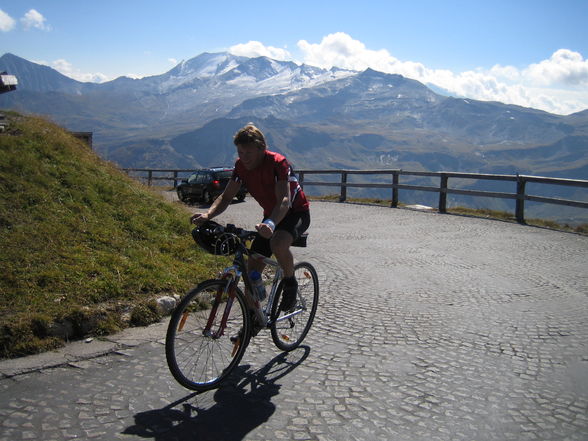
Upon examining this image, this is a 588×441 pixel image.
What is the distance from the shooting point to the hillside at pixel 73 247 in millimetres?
5008

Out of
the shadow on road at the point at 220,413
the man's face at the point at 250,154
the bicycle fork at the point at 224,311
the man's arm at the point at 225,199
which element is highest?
the man's face at the point at 250,154

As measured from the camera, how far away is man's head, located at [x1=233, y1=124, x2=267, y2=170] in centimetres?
437

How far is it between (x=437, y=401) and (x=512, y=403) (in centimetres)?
54

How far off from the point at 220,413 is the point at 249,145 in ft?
6.77

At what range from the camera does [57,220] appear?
737cm

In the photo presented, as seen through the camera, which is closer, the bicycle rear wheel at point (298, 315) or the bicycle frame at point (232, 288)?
the bicycle frame at point (232, 288)

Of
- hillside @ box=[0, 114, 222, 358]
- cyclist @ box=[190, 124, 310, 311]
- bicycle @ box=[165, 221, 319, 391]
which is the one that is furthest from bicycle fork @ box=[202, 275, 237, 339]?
hillside @ box=[0, 114, 222, 358]

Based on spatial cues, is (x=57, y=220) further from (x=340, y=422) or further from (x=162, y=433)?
(x=340, y=422)

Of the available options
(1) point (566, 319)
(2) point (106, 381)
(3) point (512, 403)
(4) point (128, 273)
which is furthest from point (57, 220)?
(1) point (566, 319)

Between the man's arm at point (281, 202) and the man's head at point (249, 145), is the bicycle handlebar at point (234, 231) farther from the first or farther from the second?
the man's head at point (249, 145)

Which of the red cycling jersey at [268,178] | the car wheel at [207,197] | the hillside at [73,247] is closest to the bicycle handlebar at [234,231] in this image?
the red cycling jersey at [268,178]

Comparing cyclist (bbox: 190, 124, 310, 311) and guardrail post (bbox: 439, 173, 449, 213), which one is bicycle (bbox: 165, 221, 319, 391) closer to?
cyclist (bbox: 190, 124, 310, 311)

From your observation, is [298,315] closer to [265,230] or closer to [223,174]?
[265,230]

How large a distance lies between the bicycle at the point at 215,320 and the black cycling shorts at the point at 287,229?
0.12 m
